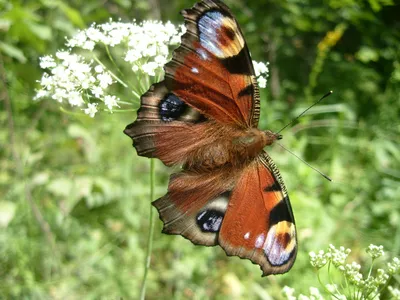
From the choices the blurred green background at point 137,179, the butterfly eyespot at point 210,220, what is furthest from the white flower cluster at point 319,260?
the blurred green background at point 137,179

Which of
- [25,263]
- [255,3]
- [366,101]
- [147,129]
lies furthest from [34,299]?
[366,101]

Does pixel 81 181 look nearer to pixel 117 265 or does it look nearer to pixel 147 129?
pixel 117 265

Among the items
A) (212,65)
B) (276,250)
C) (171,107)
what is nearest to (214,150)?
(171,107)

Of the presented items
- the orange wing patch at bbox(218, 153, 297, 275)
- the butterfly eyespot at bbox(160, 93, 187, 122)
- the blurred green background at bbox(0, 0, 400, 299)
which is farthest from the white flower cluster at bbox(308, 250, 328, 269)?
the blurred green background at bbox(0, 0, 400, 299)

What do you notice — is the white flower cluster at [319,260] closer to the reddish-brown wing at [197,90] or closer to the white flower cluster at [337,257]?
the white flower cluster at [337,257]

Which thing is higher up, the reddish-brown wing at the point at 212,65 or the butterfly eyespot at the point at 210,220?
the reddish-brown wing at the point at 212,65

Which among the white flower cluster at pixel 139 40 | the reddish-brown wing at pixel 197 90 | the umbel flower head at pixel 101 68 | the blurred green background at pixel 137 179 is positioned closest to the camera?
the reddish-brown wing at pixel 197 90

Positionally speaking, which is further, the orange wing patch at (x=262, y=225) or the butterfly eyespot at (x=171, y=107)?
the butterfly eyespot at (x=171, y=107)
